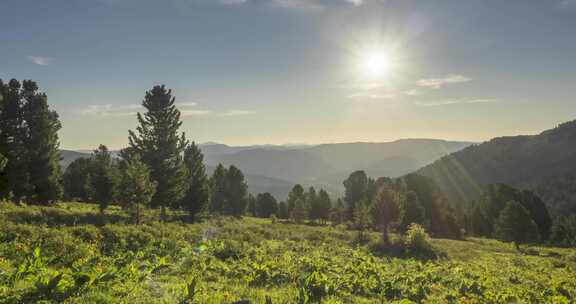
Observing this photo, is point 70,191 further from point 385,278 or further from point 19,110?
point 385,278

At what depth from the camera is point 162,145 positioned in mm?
41875

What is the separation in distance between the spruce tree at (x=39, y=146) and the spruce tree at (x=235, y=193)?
45659 millimetres

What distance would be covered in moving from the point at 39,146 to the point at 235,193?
162 ft

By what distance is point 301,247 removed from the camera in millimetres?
29766

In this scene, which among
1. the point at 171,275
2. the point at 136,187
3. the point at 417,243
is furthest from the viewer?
the point at 417,243

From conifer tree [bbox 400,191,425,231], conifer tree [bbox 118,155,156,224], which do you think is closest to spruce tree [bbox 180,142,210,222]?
conifer tree [bbox 118,155,156,224]

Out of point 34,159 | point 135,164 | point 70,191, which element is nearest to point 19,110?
point 34,159

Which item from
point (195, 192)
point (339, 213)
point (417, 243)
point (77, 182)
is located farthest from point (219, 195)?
point (417, 243)

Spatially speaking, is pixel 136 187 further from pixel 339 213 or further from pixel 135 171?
pixel 339 213

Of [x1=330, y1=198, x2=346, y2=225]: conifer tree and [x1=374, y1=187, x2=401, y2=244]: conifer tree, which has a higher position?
[x1=374, y1=187, x2=401, y2=244]: conifer tree

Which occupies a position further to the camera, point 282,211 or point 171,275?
point 282,211

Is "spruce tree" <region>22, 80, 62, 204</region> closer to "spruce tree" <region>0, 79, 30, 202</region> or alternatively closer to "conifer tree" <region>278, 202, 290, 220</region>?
"spruce tree" <region>0, 79, 30, 202</region>

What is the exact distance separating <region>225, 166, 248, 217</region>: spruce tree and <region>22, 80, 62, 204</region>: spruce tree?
1798 inches

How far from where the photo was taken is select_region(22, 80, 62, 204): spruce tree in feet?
130
